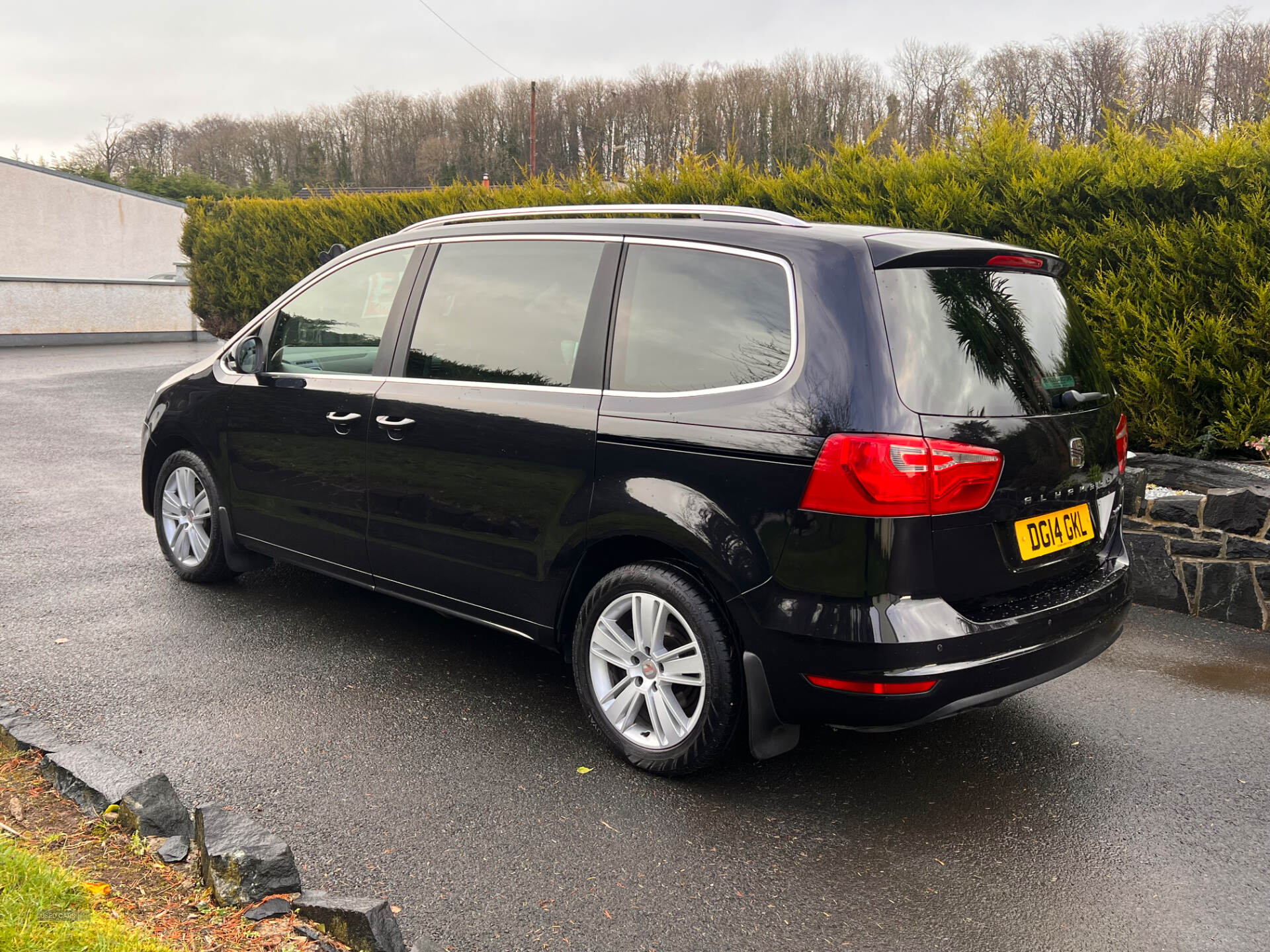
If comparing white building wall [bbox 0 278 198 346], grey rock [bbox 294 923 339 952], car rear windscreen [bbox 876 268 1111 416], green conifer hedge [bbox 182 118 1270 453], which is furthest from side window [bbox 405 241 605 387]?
white building wall [bbox 0 278 198 346]

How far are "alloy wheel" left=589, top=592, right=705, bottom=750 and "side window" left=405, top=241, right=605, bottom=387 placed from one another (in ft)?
2.89

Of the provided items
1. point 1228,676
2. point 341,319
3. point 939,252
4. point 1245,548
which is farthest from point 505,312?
point 1245,548

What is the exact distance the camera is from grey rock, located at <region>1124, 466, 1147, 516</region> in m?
5.77

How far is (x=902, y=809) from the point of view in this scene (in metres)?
3.39

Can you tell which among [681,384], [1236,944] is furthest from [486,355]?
[1236,944]

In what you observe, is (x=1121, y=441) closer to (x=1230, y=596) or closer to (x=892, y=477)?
(x=892, y=477)

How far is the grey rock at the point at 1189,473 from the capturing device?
18.4 feet

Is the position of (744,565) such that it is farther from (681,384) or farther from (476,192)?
(476,192)

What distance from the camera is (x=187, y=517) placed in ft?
18.2

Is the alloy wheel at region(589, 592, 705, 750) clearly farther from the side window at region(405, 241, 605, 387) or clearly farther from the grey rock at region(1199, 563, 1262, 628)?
the grey rock at region(1199, 563, 1262, 628)

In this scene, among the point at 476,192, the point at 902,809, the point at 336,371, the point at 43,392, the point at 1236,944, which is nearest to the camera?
the point at 1236,944

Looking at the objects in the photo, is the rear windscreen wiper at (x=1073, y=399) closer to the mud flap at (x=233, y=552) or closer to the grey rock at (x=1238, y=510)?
the grey rock at (x=1238, y=510)

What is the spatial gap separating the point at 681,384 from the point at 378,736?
67.9 inches

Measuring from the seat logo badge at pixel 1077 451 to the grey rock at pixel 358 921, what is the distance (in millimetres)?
2490
